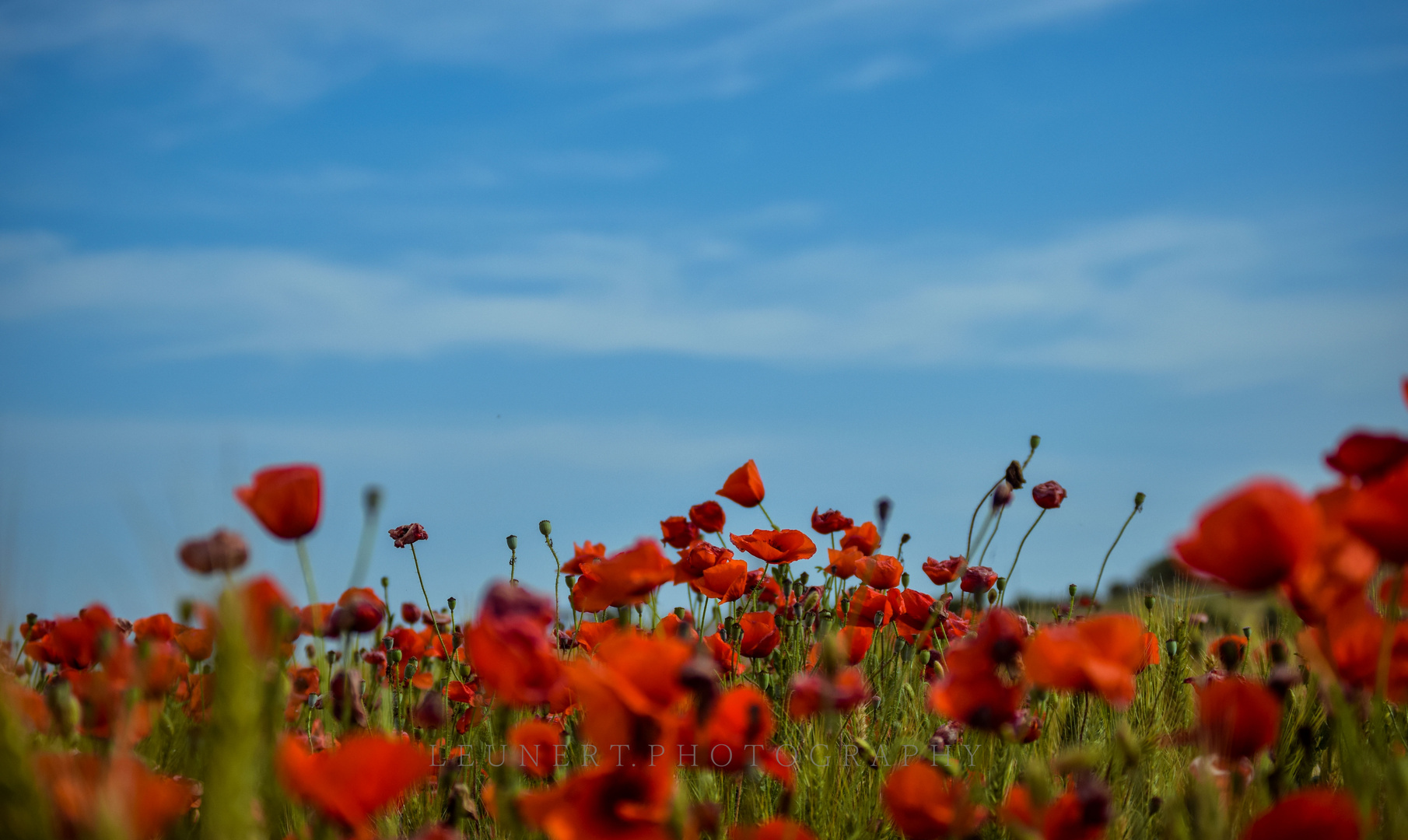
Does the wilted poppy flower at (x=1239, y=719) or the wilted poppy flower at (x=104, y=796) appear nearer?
the wilted poppy flower at (x=104, y=796)

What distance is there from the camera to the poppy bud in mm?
2824

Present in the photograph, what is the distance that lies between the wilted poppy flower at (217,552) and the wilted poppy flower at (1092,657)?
1.09m

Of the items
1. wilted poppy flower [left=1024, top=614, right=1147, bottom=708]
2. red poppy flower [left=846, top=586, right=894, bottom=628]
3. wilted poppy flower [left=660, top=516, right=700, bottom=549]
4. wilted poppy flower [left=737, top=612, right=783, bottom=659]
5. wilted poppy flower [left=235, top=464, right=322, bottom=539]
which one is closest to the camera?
wilted poppy flower [left=1024, top=614, right=1147, bottom=708]

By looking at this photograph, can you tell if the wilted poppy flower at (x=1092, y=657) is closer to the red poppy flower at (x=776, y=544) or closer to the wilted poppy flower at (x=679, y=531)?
the red poppy flower at (x=776, y=544)

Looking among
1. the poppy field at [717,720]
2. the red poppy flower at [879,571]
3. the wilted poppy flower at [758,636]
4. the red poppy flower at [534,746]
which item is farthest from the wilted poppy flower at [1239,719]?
the red poppy flower at [879,571]

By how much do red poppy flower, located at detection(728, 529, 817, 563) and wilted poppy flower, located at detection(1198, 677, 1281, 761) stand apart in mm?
1301

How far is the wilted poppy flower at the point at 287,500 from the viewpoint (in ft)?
5.20

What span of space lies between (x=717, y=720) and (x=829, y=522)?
6.88 ft

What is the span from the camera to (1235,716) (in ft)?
4.42

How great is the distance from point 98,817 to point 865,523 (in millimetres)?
2210

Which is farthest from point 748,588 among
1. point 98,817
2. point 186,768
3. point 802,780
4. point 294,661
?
point 98,817

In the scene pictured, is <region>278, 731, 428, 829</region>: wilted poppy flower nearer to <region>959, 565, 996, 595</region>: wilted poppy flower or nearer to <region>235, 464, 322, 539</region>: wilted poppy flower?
<region>235, 464, 322, 539</region>: wilted poppy flower

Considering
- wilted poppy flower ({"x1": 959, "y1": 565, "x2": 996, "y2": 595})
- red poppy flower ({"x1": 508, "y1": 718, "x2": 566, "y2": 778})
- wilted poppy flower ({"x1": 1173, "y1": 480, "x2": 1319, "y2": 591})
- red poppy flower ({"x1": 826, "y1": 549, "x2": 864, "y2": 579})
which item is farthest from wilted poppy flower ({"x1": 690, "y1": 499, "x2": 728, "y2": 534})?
wilted poppy flower ({"x1": 1173, "y1": 480, "x2": 1319, "y2": 591})

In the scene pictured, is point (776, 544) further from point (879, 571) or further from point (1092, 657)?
point (1092, 657)
